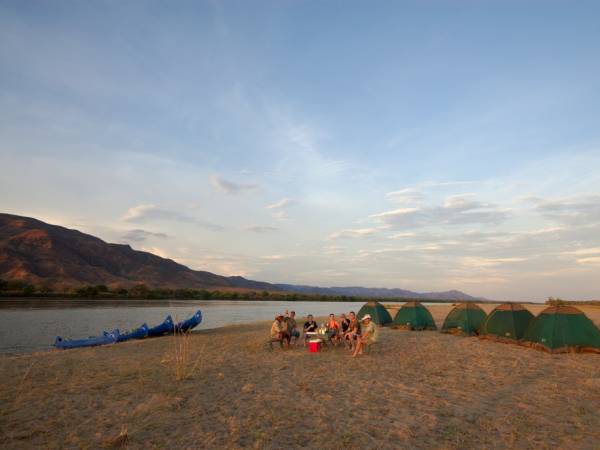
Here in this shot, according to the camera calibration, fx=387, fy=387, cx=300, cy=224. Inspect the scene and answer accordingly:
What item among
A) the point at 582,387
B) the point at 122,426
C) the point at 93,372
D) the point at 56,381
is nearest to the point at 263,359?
the point at 93,372

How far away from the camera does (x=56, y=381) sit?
8.85 meters

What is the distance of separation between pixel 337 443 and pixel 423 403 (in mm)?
2629

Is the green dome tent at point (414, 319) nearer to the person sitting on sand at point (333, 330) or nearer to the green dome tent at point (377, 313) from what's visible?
the green dome tent at point (377, 313)

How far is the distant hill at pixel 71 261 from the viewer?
276ft

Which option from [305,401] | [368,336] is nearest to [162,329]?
[368,336]

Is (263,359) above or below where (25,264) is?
below

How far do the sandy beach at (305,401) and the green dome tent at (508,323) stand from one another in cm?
224

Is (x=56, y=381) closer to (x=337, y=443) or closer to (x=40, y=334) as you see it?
(x=337, y=443)

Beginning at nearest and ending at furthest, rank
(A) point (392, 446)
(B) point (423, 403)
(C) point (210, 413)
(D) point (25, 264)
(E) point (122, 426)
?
(A) point (392, 446) < (E) point (122, 426) < (C) point (210, 413) < (B) point (423, 403) < (D) point (25, 264)

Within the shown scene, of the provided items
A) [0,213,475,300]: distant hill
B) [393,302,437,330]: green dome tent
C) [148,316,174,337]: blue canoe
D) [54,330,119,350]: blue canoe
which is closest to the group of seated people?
[393,302,437,330]: green dome tent

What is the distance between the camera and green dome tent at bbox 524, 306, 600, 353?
12516mm

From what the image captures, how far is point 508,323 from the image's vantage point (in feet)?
48.6

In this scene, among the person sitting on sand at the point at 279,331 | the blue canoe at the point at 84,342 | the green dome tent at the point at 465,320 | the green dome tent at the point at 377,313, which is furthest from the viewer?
the green dome tent at the point at 377,313

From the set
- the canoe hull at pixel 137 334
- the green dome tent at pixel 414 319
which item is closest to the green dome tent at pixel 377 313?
the green dome tent at pixel 414 319
